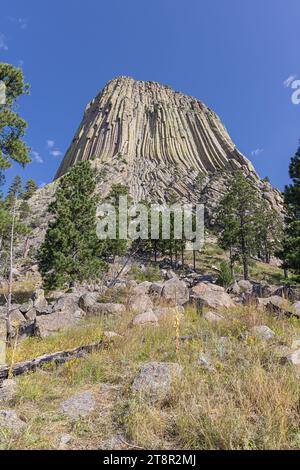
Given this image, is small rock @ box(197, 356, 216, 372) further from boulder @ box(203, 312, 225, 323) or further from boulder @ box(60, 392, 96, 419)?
boulder @ box(203, 312, 225, 323)

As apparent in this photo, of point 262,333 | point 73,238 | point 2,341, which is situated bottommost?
point 2,341

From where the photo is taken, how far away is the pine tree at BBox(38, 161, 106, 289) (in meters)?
20.8

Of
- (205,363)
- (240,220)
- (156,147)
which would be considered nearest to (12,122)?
(205,363)

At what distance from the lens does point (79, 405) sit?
3250mm

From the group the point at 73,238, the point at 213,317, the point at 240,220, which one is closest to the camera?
the point at 213,317

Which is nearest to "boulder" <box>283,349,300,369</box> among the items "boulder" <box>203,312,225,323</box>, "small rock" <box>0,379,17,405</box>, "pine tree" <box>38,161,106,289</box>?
"boulder" <box>203,312,225,323</box>

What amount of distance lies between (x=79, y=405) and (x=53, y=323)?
5245mm

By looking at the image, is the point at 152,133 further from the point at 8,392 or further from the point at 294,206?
the point at 8,392

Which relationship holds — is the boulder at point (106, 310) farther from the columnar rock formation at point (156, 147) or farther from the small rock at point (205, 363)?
the columnar rock formation at point (156, 147)

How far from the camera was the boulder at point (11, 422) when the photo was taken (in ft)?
8.68

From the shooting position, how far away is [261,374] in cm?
312

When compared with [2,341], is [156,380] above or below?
above

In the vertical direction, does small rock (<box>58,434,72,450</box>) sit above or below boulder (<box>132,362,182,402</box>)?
below

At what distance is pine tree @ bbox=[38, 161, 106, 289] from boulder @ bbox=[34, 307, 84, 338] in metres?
12.4
